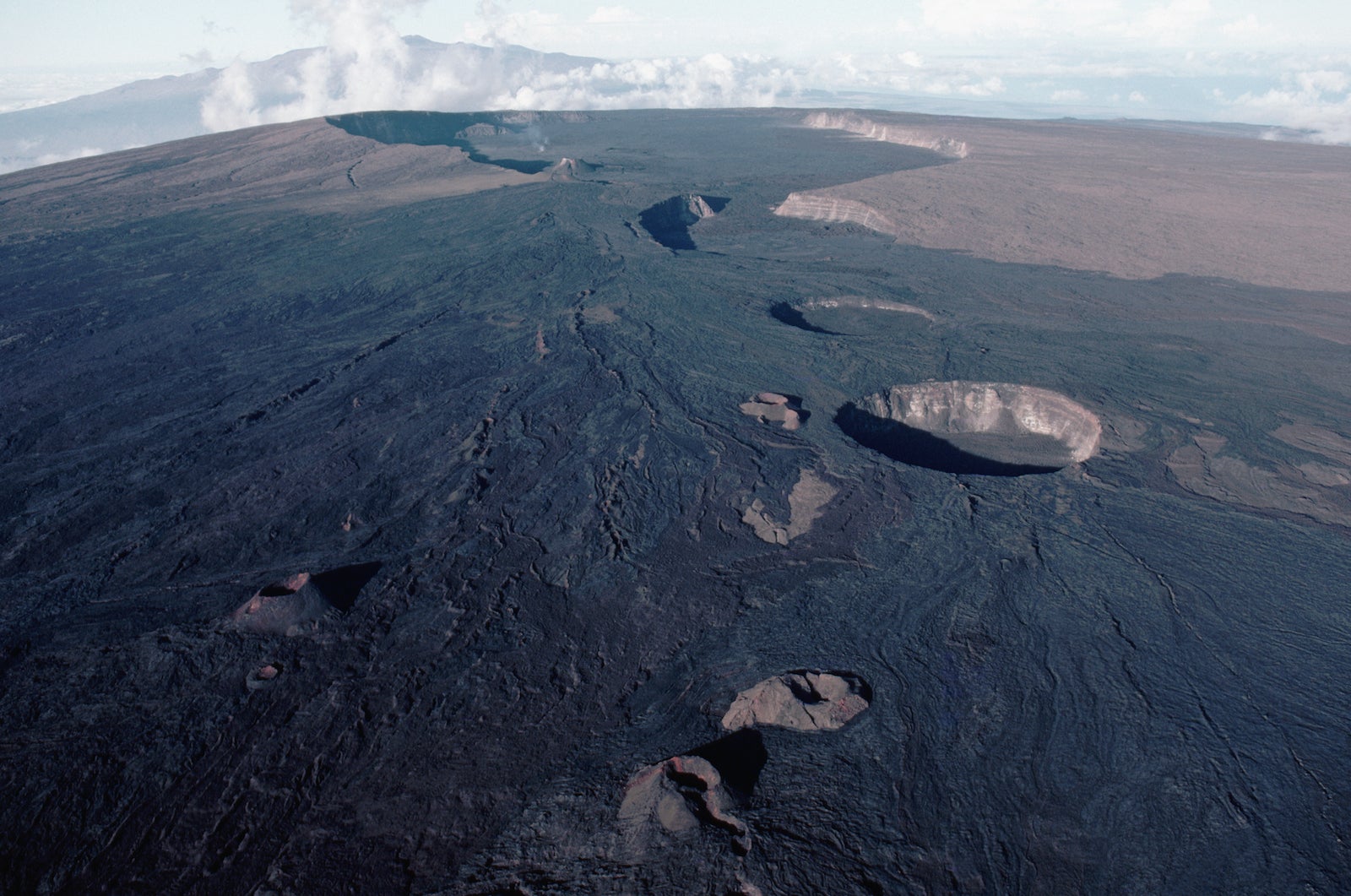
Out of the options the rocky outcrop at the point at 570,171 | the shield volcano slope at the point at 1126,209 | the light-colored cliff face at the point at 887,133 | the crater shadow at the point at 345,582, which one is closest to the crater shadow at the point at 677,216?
the shield volcano slope at the point at 1126,209

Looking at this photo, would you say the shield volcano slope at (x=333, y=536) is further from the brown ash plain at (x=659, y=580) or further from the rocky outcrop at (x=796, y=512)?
the rocky outcrop at (x=796, y=512)

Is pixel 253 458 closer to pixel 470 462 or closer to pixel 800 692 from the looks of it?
pixel 470 462

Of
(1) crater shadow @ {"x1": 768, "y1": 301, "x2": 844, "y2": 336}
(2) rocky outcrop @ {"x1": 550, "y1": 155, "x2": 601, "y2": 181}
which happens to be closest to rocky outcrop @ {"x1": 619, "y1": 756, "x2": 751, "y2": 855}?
(1) crater shadow @ {"x1": 768, "y1": 301, "x2": 844, "y2": 336}

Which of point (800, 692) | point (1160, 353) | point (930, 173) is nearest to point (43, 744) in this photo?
point (800, 692)

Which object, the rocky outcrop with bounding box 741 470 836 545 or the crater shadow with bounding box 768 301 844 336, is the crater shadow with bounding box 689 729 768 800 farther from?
the crater shadow with bounding box 768 301 844 336

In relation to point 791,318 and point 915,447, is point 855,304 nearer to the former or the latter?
point 791,318

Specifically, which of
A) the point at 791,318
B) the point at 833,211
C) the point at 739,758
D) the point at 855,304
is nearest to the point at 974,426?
the point at 791,318
